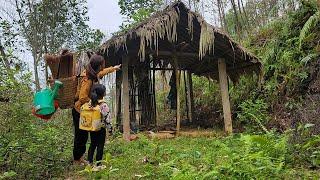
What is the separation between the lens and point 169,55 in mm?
10719


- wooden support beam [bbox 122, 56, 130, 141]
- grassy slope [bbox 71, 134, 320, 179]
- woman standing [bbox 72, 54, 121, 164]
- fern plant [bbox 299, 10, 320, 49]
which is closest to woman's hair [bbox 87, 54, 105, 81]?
woman standing [bbox 72, 54, 121, 164]

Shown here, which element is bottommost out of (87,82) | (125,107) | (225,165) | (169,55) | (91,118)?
(225,165)

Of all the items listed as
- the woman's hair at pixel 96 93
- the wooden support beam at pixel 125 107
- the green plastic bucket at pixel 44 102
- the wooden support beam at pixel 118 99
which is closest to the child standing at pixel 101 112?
the woman's hair at pixel 96 93

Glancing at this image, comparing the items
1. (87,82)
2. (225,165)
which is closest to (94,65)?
(87,82)

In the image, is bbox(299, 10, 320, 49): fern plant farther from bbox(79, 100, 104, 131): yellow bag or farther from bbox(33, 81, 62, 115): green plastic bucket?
bbox(33, 81, 62, 115): green plastic bucket

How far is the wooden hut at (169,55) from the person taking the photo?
9.10m

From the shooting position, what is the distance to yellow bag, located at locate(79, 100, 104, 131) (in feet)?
16.3

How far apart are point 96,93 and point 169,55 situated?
5.85 meters

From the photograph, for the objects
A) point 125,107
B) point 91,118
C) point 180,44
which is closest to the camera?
point 91,118

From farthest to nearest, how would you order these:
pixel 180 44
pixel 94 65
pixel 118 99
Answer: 1. pixel 118 99
2. pixel 180 44
3. pixel 94 65

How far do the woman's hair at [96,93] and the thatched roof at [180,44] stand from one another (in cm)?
389

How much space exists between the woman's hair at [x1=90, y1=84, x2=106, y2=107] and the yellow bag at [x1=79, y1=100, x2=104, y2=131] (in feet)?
0.23

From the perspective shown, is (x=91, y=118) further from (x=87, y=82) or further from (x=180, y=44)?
(x=180, y=44)

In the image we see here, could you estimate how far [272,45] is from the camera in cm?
1110
